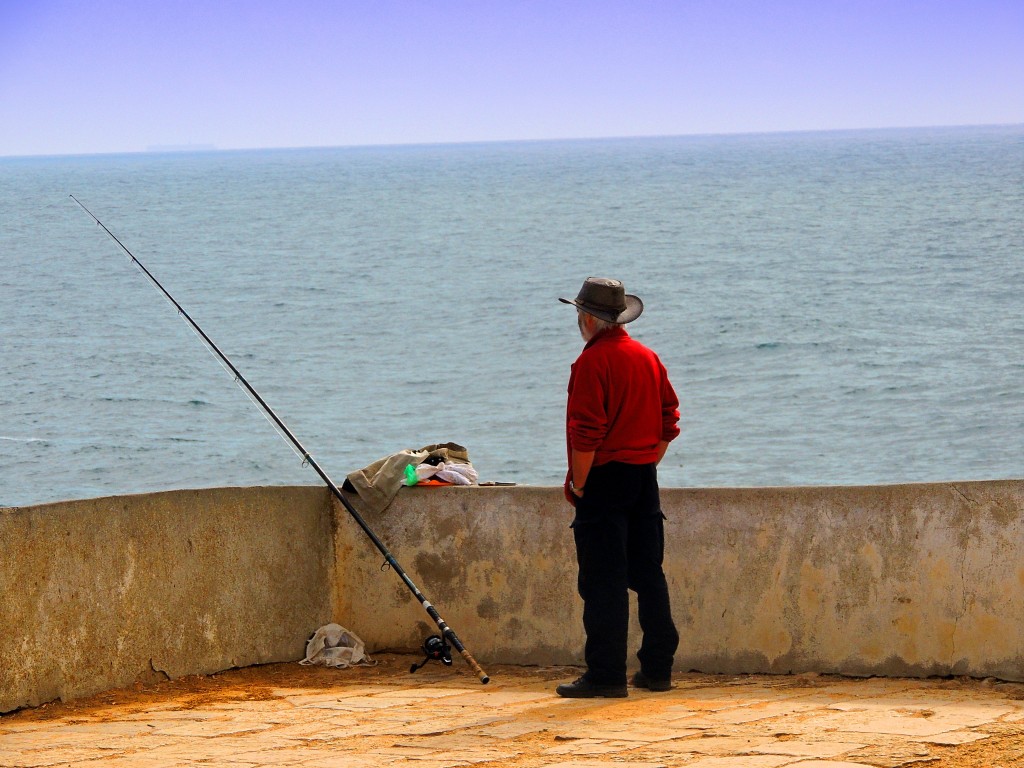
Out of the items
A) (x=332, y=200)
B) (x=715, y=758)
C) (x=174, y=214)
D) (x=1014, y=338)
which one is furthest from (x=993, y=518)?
(x=332, y=200)

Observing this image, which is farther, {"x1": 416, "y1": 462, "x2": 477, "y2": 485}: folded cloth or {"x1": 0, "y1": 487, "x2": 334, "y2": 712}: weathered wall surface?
{"x1": 416, "y1": 462, "x2": 477, "y2": 485}: folded cloth

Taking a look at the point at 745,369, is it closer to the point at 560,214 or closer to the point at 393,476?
the point at 393,476

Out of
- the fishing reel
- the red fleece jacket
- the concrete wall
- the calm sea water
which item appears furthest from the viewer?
the calm sea water

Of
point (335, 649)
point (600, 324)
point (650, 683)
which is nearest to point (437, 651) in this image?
point (335, 649)

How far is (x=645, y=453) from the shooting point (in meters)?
4.82

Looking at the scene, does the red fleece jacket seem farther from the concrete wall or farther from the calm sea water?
the calm sea water

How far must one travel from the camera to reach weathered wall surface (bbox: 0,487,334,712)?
4871 mm

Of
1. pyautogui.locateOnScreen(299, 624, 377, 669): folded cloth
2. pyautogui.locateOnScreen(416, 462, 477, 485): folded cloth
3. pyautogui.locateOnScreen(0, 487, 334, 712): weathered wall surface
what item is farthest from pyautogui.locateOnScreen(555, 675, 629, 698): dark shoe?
pyautogui.locateOnScreen(0, 487, 334, 712): weathered wall surface

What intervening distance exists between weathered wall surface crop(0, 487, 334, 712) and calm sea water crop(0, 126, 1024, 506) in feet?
48.1

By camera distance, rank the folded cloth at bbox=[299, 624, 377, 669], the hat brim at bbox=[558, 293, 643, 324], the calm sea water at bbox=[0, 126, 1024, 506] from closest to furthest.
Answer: the hat brim at bbox=[558, 293, 643, 324]
the folded cloth at bbox=[299, 624, 377, 669]
the calm sea water at bbox=[0, 126, 1024, 506]

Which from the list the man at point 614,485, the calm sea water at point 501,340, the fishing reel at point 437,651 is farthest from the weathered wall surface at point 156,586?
the calm sea water at point 501,340

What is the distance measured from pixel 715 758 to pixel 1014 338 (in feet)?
111

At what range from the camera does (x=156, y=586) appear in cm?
534

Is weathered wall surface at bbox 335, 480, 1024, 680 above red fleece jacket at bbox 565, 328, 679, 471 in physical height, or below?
below
